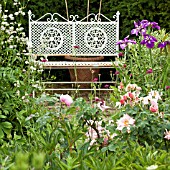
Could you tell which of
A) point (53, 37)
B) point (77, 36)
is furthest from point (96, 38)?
point (53, 37)

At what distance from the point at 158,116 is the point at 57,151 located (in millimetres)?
532

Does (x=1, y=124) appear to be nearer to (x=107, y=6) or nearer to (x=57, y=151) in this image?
(x=57, y=151)

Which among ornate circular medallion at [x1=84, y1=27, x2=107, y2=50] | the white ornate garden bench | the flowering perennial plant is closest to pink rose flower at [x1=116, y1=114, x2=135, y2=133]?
the flowering perennial plant

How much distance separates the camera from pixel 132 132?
2.09m

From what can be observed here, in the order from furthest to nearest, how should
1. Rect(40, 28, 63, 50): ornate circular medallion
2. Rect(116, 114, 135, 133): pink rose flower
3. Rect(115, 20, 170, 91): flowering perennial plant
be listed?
1. Rect(40, 28, 63, 50): ornate circular medallion
2. Rect(115, 20, 170, 91): flowering perennial plant
3. Rect(116, 114, 135, 133): pink rose flower

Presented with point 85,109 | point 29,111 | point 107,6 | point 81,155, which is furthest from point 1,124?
point 107,6

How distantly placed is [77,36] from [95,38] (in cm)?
25

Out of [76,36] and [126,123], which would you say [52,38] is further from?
[126,123]

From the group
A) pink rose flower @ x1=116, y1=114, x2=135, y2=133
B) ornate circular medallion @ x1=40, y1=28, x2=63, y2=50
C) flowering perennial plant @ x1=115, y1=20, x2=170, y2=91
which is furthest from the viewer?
ornate circular medallion @ x1=40, y1=28, x2=63, y2=50

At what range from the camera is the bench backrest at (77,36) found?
256 inches

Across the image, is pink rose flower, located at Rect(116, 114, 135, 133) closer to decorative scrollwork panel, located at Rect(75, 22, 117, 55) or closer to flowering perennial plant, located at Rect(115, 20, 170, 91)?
flowering perennial plant, located at Rect(115, 20, 170, 91)

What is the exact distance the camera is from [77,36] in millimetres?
6621

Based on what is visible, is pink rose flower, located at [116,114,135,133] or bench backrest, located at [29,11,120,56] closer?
pink rose flower, located at [116,114,135,133]

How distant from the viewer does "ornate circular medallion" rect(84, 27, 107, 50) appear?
6547 millimetres
